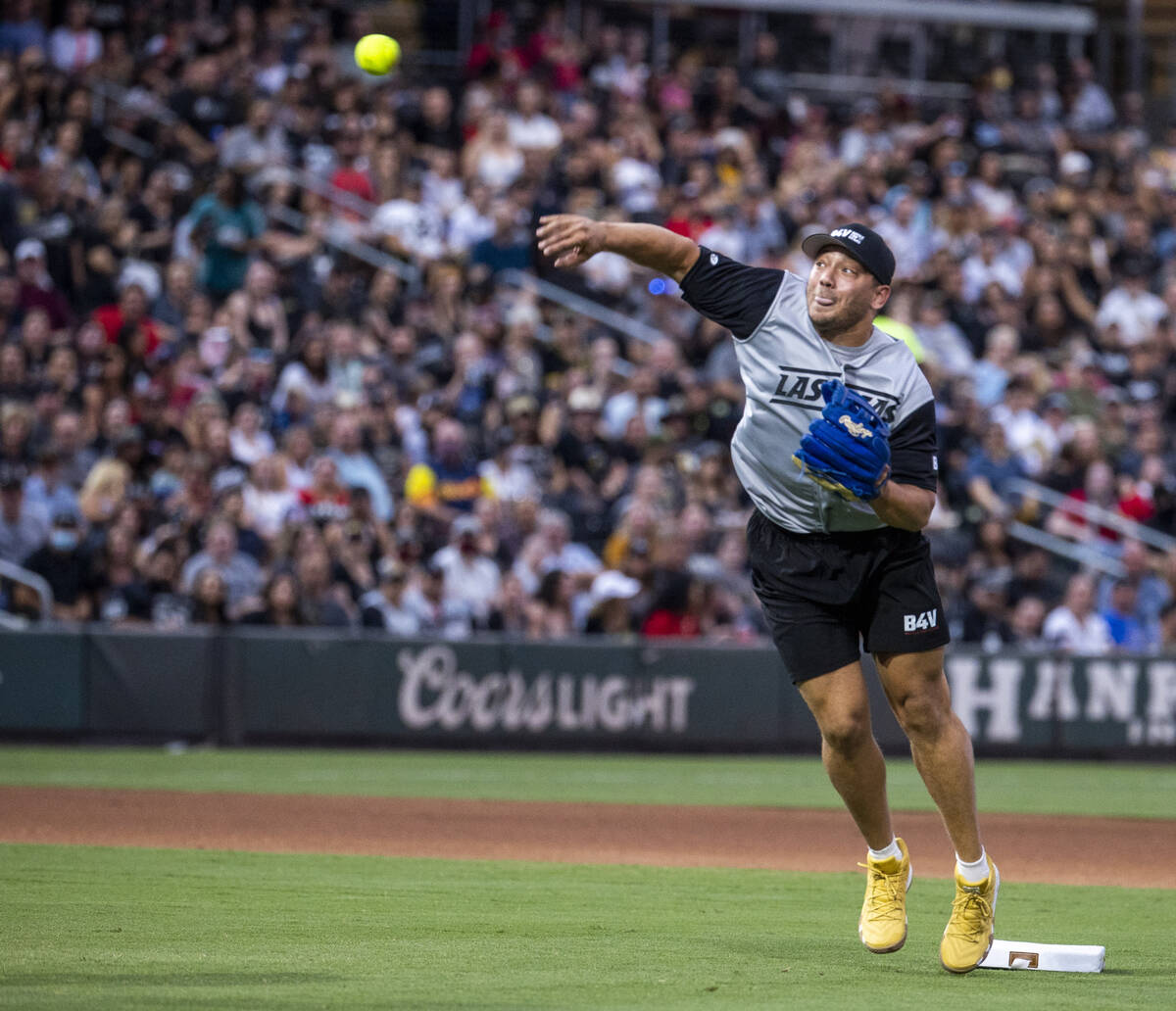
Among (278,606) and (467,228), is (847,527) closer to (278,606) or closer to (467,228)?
(278,606)

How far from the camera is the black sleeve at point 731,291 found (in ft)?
20.2

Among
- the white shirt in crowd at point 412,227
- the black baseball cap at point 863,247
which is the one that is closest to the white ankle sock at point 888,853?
the black baseball cap at point 863,247

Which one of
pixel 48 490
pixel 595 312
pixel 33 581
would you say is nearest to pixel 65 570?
pixel 33 581

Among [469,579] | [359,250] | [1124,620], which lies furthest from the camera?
[359,250]

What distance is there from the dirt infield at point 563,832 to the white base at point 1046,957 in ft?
9.85

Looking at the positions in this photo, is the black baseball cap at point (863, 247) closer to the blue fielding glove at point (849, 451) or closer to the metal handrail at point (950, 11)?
the blue fielding glove at point (849, 451)

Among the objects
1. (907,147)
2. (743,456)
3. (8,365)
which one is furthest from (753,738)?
(743,456)

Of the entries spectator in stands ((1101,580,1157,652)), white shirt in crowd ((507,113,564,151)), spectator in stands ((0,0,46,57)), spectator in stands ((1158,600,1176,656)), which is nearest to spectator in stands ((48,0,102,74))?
spectator in stands ((0,0,46,57))

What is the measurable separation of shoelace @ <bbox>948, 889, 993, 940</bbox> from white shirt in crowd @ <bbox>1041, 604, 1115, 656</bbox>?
11.4m

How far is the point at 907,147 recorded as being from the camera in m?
22.3

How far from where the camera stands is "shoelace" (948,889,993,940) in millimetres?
5809

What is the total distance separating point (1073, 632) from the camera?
16.9m

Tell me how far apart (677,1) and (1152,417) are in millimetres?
8943

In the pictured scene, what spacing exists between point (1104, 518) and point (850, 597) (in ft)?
42.3
